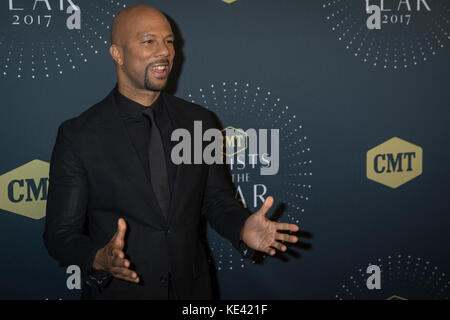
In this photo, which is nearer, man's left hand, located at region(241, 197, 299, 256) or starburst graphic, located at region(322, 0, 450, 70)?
man's left hand, located at region(241, 197, 299, 256)

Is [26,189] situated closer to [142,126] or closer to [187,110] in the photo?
[142,126]

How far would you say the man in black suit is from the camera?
1.50m

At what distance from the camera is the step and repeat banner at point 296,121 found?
1943 mm

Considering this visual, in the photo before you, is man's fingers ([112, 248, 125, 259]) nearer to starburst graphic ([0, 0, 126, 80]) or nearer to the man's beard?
the man's beard

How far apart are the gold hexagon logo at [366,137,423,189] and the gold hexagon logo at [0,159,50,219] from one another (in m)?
1.64

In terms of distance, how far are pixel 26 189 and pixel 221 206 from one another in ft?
3.08

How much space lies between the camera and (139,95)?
5.34 feet

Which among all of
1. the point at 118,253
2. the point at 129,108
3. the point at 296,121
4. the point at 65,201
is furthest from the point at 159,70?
the point at 296,121

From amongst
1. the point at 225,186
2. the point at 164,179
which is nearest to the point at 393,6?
the point at 225,186

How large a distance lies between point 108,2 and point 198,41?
17.2 inches

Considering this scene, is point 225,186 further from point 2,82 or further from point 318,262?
point 2,82

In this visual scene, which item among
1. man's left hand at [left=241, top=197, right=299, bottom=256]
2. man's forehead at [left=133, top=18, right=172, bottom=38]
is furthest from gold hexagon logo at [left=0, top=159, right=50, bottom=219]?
man's left hand at [left=241, top=197, right=299, bottom=256]

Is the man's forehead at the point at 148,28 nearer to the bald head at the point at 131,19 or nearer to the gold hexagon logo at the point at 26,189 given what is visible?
the bald head at the point at 131,19

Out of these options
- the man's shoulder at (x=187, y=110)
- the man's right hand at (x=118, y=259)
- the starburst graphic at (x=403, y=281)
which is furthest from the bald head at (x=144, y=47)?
the starburst graphic at (x=403, y=281)
